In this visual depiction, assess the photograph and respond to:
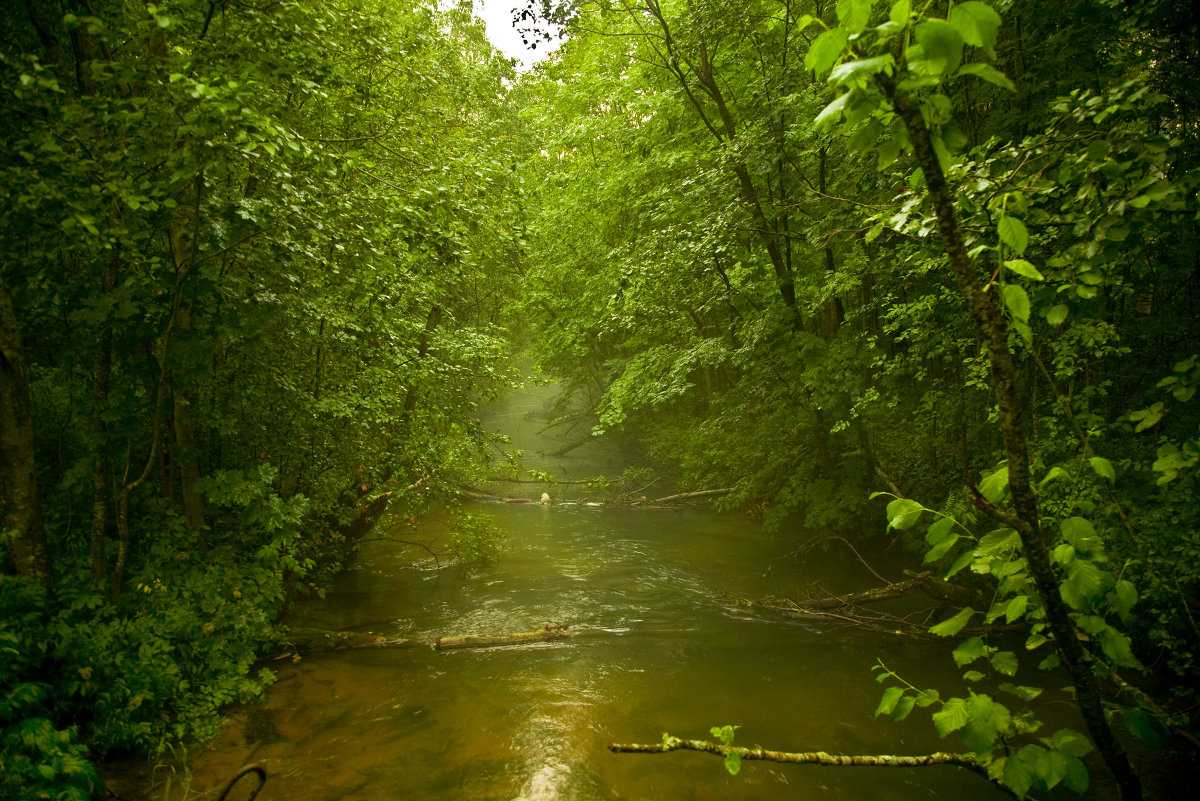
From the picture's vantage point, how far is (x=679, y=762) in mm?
5297

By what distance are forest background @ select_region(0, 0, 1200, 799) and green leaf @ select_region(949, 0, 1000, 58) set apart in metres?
0.01

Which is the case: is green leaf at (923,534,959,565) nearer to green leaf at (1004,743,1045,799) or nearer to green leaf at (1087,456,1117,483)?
green leaf at (1087,456,1117,483)

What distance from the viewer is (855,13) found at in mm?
1301

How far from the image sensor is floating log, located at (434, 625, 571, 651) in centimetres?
759

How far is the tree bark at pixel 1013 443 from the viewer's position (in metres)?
1.50

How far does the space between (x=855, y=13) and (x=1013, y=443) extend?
1242 millimetres

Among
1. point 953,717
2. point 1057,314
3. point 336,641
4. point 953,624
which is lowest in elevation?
point 336,641

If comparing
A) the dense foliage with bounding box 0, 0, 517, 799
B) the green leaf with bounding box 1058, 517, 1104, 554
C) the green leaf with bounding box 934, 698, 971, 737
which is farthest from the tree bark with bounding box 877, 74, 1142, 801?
the dense foliage with bounding box 0, 0, 517, 799

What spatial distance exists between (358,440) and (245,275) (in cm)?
264

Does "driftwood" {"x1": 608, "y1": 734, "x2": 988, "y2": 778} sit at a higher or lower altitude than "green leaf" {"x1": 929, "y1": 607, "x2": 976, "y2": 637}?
lower

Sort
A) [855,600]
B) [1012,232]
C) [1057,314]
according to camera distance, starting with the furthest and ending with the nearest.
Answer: [855,600]
[1057,314]
[1012,232]

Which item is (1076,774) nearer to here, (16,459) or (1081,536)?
(1081,536)

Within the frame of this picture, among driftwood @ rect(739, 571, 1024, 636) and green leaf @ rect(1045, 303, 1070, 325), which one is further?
driftwood @ rect(739, 571, 1024, 636)

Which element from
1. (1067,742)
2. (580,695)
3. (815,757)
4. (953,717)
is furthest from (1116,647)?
(580,695)
